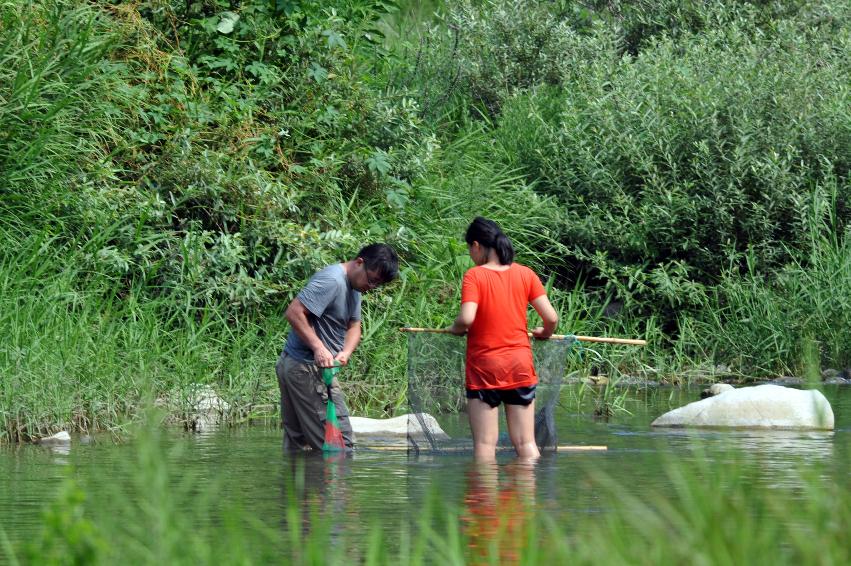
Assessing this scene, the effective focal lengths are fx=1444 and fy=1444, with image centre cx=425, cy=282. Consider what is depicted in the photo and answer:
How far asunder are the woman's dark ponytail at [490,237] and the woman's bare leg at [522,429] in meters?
1.01

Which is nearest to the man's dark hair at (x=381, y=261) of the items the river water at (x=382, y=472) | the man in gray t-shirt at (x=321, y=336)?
the man in gray t-shirt at (x=321, y=336)

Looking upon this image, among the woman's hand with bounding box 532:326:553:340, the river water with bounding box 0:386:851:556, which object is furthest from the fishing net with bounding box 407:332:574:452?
the woman's hand with bounding box 532:326:553:340

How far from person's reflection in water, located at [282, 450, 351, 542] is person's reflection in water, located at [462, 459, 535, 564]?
0.69m

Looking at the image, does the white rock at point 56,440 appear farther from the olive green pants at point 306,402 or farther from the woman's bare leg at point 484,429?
the woman's bare leg at point 484,429

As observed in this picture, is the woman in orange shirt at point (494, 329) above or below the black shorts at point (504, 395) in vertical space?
above

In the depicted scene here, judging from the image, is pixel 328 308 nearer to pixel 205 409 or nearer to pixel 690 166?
pixel 205 409

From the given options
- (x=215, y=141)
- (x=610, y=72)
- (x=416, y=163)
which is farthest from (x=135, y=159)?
(x=610, y=72)

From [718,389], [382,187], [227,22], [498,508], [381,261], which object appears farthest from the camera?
[382,187]

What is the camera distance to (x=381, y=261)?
32.2 feet

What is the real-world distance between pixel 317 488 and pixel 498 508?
55.4 inches

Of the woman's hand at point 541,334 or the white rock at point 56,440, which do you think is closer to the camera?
the woman's hand at point 541,334

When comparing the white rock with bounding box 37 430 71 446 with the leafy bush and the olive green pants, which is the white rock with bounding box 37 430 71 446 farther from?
the leafy bush

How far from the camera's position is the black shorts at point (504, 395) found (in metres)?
9.47

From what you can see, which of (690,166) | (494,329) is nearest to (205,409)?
(494,329)
